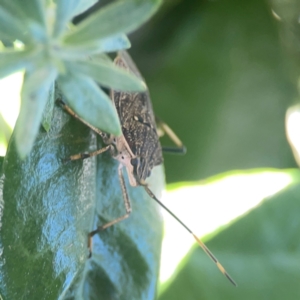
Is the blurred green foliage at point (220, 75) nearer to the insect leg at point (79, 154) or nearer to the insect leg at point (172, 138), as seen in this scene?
the insect leg at point (172, 138)

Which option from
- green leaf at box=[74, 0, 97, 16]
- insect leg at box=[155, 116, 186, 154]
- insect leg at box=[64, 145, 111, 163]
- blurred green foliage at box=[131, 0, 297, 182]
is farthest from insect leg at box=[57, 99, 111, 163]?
blurred green foliage at box=[131, 0, 297, 182]

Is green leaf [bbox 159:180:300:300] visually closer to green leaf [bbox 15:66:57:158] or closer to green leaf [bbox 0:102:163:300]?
green leaf [bbox 0:102:163:300]

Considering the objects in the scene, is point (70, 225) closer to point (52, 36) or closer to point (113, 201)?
point (113, 201)

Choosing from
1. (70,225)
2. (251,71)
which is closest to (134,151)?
(70,225)

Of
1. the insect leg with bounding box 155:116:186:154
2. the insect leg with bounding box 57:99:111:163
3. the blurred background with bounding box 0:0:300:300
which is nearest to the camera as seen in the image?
Answer: the insect leg with bounding box 57:99:111:163

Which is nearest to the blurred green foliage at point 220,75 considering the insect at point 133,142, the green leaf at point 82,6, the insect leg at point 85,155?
the insect at point 133,142

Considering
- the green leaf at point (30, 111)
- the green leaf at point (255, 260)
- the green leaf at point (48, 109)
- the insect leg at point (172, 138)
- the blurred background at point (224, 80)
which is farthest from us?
the blurred background at point (224, 80)
